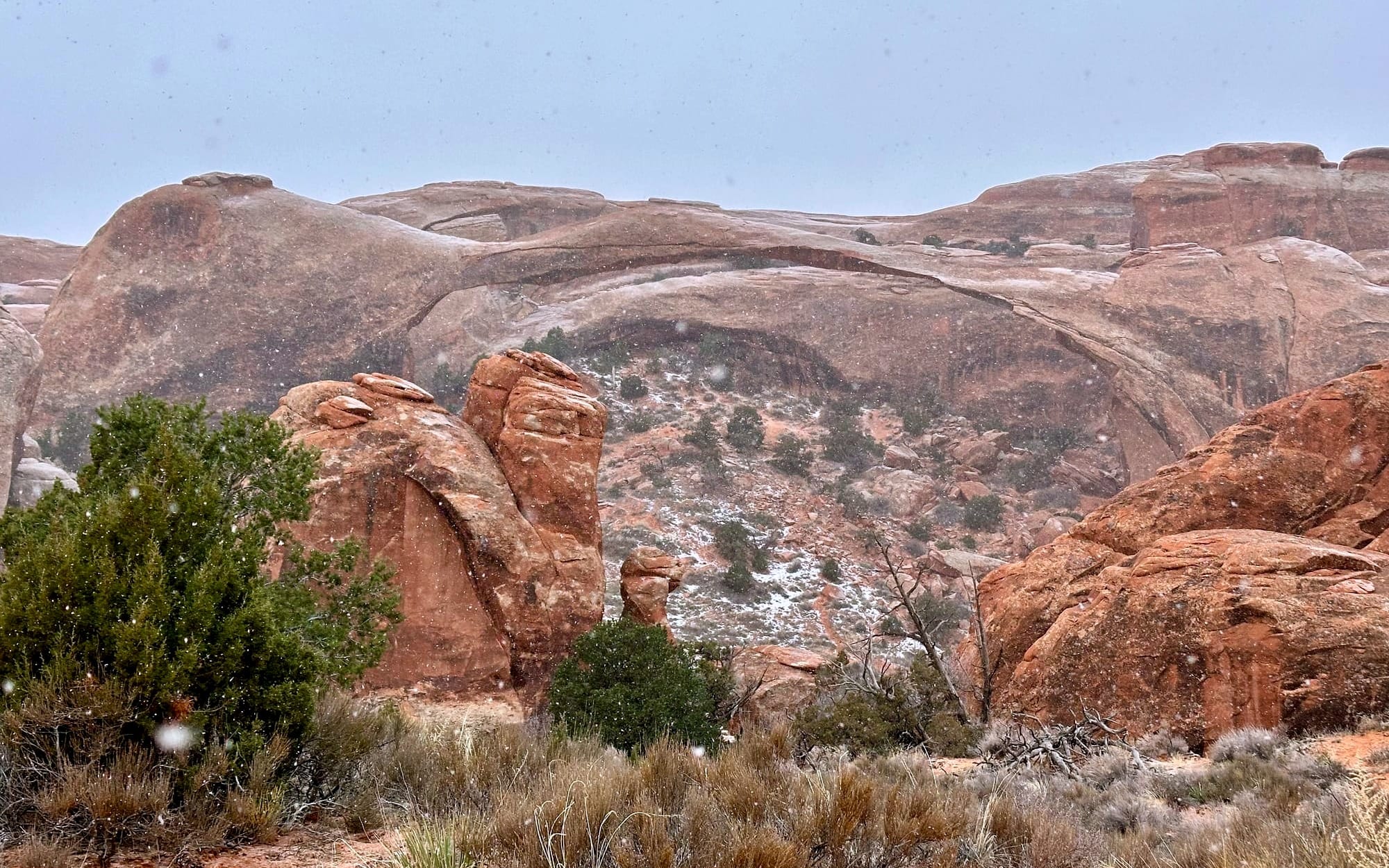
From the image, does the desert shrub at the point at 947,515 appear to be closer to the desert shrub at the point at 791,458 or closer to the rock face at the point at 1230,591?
the desert shrub at the point at 791,458

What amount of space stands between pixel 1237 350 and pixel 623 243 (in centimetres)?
2813

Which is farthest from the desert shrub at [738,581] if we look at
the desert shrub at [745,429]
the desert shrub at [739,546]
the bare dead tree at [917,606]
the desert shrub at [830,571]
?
the desert shrub at [745,429]

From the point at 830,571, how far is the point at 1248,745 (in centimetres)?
1598

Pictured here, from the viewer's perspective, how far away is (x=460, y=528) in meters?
12.7

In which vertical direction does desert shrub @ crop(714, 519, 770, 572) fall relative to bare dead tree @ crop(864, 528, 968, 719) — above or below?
above

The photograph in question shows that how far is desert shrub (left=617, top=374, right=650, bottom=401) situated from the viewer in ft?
113

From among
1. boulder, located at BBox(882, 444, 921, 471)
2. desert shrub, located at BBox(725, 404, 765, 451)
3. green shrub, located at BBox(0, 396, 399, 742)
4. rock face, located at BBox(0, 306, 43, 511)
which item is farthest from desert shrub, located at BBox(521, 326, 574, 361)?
green shrub, located at BBox(0, 396, 399, 742)

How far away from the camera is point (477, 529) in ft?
41.3

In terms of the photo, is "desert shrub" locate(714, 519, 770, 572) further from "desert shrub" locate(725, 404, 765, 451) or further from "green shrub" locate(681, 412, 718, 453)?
"desert shrub" locate(725, 404, 765, 451)

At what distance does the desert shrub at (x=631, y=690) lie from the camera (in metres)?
10.4

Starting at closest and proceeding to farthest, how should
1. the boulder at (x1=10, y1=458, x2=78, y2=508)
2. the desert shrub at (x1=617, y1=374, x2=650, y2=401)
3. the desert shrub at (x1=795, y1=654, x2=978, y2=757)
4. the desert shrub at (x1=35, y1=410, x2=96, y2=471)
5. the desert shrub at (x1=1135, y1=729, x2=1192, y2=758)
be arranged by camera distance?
the desert shrub at (x1=1135, y1=729, x2=1192, y2=758)
the desert shrub at (x1=795, y1=654, x2=978, y2=757)
the boulder at (x1=10, y1=458, x2=78, y2=508)
the desert shrub at (x1=35, y1=410, x2=96, y2=471)
the desert shrub at (x1=617, y1=374, x2=650, y2=401)

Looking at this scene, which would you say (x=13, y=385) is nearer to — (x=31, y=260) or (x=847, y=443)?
(x=847, y=443)

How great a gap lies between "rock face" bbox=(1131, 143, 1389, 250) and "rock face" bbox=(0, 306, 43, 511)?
155 feet

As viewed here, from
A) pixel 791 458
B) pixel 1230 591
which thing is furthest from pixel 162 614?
pixel 791 458
